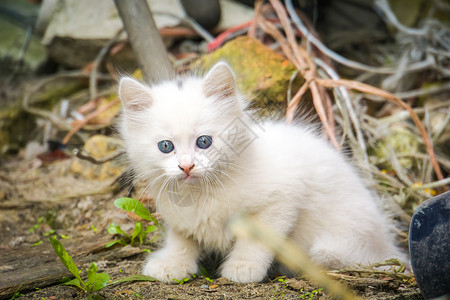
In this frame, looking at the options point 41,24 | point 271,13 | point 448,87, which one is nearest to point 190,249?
point 271,13

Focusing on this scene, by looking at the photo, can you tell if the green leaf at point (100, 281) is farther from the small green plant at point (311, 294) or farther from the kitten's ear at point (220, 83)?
the kitten's ear at point (220, 83)

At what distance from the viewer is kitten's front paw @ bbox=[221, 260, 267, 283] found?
2105 millimetres

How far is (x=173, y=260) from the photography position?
226cm

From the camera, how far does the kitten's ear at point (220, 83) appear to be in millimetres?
2156

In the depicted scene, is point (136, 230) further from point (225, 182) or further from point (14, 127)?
point (14, 127)

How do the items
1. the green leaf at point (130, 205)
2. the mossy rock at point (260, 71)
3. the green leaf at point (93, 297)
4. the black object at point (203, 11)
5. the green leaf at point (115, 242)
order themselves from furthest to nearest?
the black object at point (203, 11)
the mossy rock at point (260, 71)
the green leaf at point (115, 242)
the green leaf at point (130, 205)
the green leaf at point (93, 297)

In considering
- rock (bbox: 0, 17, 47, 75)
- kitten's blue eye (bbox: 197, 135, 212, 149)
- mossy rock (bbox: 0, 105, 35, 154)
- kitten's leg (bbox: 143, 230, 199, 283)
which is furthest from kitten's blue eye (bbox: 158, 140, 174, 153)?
rock (bbox: 0, 17, 47, 75)

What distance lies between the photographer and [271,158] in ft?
7.46

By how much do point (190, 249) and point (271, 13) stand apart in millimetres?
2538

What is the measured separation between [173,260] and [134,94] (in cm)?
84

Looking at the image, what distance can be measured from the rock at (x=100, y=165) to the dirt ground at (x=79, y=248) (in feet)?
0.21

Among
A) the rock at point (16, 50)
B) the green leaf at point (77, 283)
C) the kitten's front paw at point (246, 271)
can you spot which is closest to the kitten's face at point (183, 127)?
the kitten's front paw at point (246, 271)

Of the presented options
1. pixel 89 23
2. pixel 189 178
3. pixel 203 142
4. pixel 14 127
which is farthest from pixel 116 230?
pixel 89 23

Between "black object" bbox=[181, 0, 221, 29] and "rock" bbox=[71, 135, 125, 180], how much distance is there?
4.78ft
